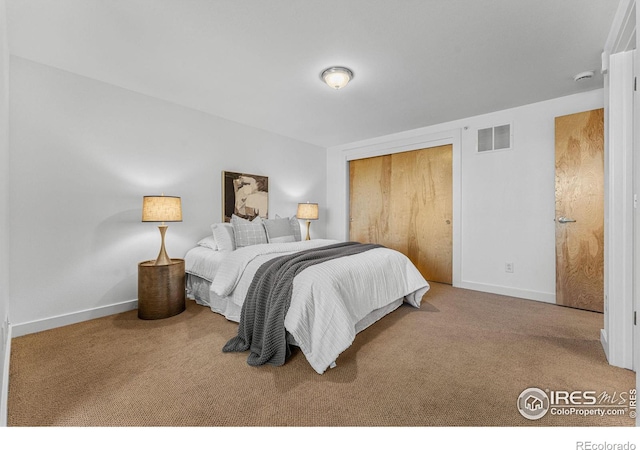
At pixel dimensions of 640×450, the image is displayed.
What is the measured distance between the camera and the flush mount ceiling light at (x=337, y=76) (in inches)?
101

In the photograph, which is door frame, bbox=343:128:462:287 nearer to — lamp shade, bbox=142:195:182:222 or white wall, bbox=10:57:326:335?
white wall, bbox=10:57:326:335

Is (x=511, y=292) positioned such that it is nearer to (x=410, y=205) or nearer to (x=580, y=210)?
(x=580, y=210)

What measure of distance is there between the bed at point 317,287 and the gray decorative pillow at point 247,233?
0.02 m

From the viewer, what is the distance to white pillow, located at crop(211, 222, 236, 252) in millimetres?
3227

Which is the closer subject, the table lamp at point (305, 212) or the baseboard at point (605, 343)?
the baseboard at point (605, 343)

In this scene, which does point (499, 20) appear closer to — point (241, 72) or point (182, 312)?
point (241, 72)

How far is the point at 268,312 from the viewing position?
2.07 metres

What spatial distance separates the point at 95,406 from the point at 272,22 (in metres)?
2.58

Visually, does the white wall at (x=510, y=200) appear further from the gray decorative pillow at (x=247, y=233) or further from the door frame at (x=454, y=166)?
the gray decorative pillow at (x=247, y=233)

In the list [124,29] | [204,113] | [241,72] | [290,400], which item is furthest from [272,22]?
[290,400]

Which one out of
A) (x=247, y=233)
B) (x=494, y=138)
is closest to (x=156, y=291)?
(x=247, y=233)

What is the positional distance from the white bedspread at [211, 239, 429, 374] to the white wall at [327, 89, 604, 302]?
1367 mm

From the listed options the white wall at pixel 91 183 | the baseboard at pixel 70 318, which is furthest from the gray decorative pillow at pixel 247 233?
the baseboard at pixel 70 318

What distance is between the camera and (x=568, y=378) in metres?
1.75
